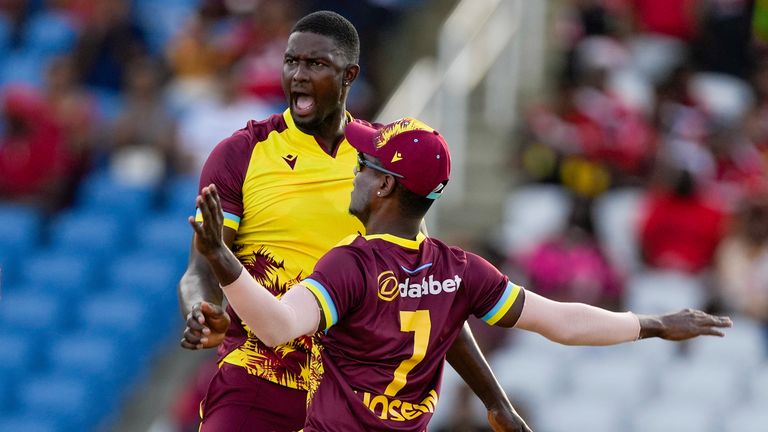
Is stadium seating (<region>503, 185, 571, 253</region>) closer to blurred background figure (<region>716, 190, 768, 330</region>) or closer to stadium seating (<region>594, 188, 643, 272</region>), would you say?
stadium seating (<region>594, 188, 643, 272</region>)

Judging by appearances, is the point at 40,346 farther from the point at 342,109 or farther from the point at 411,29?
the point at 342,109

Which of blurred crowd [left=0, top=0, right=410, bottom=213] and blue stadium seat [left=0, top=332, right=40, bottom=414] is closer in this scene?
blue stadium seat [left=0, top=332, right=40, bottom=414]

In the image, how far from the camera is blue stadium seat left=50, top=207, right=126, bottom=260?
11953 mm

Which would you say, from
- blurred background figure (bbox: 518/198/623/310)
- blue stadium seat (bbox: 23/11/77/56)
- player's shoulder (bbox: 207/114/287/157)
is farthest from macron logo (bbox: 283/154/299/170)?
blue stadium seat (bbox: 23/11/77/56)

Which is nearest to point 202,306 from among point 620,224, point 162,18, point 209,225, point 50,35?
point 209,225

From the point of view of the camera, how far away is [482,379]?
18.5 feet

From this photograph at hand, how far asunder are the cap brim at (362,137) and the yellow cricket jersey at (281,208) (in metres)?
0.49

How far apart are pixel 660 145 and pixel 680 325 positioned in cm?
592

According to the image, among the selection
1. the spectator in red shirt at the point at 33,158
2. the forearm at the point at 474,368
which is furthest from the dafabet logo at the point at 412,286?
the spectator in red shirt at the point at 33,158

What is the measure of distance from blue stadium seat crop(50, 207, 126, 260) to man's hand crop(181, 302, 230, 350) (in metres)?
7.39

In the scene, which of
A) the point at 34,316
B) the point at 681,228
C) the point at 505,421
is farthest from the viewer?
the point at 34,316

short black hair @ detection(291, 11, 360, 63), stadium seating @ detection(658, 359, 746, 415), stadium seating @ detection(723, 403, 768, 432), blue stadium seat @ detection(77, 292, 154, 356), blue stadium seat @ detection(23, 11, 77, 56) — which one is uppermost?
blue stadium seat @ detection(23, 11, 77, 56)

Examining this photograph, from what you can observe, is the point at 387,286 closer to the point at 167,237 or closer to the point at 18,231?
the point at 167,237

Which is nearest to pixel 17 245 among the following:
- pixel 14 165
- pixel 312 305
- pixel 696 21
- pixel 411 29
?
pixel 14 165
